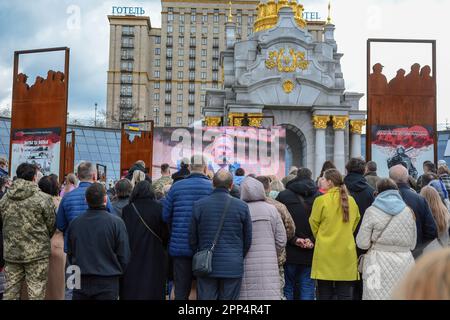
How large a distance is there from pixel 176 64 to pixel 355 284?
376 ft

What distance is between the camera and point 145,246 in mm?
7945

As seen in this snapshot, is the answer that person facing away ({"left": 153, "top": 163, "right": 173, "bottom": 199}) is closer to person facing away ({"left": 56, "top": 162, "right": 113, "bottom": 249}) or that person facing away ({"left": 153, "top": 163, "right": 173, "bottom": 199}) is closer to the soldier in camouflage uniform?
person facing away ({"left": 56, "top": 162, "right": 113, "bottom": 249})

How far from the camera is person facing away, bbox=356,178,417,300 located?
707cm

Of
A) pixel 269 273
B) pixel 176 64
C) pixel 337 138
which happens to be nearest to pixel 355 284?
pixel 269 273

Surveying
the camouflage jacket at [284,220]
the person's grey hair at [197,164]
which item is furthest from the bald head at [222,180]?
the camouflage jacket at [284,220]

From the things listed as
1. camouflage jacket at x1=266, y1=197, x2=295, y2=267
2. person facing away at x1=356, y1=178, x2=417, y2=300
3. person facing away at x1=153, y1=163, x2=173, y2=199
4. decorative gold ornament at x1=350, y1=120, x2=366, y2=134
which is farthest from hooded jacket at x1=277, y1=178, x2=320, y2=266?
decorative gold ornament at x1=350, y1=120, x2=366, y2=134

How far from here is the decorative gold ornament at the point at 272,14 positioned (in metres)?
36.2

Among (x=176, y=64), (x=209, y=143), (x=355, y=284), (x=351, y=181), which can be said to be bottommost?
(x=355, y=284)

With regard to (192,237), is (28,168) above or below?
above

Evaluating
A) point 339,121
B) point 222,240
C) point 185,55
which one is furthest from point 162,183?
point 185,55

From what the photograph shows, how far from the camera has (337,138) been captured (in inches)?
1265

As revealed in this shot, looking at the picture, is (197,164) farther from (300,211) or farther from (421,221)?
(421,221)
